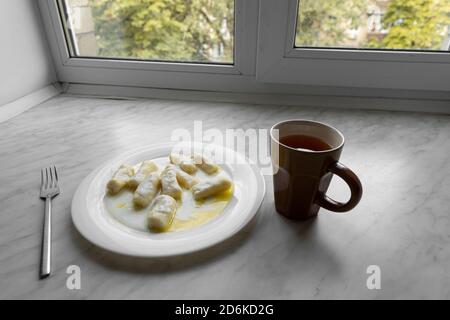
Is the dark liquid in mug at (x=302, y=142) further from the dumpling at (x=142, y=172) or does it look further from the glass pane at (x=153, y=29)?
the glass pane at (x=153, y=29)

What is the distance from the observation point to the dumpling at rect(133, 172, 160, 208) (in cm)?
44

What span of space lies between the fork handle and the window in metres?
0.49

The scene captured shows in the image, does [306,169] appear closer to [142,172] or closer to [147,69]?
[142,172]

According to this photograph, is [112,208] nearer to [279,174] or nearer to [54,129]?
[279,174]

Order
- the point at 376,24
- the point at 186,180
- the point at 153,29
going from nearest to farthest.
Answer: the point at 186,180
the point at 376,24
the point at 153,29

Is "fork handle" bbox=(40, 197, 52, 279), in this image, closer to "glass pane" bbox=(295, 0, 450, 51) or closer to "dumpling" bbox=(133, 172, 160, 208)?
"dumpling" bbox=(133, 172, 160, 208)

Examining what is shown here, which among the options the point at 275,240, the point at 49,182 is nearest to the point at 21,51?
the point at 49,182

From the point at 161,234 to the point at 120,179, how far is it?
129 mm

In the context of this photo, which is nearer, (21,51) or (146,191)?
(146,191)

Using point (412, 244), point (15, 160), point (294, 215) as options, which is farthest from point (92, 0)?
point (412, 244)

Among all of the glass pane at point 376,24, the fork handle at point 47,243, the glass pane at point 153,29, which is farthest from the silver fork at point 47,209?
the glass pane at point 376,24

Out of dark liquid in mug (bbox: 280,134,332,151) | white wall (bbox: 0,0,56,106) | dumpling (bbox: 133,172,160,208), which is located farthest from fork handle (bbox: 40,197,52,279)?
white wall (bbox: 0,0,56,106)

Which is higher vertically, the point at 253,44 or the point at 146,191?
the point at 253,44

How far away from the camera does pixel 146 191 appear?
450 mm
